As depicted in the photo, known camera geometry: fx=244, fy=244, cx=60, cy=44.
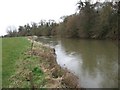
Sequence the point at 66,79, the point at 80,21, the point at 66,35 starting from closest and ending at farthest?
the point at 66,79, the point at 80,21, the point at 66,35

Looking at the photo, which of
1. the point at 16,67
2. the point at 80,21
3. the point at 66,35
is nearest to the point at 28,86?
the point at 16,67

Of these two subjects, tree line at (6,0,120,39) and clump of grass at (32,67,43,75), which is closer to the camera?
clump of grass at (32,67,43,75)

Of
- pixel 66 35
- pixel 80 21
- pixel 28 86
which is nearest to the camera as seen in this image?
pixel 28 86

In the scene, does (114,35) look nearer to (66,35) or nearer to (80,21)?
(80,21)

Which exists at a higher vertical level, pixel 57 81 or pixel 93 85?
pixel 57 81

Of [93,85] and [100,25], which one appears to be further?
[100,25]

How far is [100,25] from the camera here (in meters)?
51.5

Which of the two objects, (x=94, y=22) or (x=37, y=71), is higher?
(x=94, y=22)

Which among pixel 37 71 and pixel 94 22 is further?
pixel 94 22

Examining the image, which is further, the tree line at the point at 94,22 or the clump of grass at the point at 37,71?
the tree line at the point at 94,22

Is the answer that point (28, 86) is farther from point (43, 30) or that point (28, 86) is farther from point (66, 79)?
point (43, 30)

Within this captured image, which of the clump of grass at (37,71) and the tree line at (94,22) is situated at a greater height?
the tree line at (94,22)

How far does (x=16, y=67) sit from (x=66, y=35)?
5615 cm

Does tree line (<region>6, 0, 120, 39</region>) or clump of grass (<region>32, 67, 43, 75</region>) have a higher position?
tree line (<region>6, 0, 120, 39</region>)
